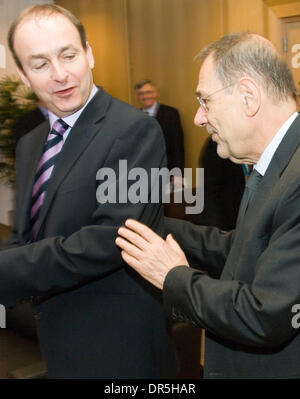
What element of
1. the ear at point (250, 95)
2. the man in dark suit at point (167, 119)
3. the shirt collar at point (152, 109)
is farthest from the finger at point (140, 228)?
the shirt collar at point (152, 109)

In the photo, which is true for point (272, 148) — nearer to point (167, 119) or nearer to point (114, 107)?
point (114, 107)

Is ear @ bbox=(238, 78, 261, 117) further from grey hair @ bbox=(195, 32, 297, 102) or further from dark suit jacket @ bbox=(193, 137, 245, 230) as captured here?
dark suit jacket @ bbox=(193, 137, 245, 230)

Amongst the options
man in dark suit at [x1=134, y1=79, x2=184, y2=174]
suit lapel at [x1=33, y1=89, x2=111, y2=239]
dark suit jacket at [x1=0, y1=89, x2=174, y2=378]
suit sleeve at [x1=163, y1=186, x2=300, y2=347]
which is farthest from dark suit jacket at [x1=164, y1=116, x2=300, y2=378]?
man in dark suit at [x1=134, y1=79, x2=184, y2=174]

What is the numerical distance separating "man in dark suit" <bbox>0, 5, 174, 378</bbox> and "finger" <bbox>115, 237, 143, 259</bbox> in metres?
0.05

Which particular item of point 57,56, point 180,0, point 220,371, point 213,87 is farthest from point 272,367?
point 180,0

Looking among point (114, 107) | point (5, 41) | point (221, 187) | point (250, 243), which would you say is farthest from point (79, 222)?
point (5, 41)

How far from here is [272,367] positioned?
110cm

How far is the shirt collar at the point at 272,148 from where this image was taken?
3.66ft

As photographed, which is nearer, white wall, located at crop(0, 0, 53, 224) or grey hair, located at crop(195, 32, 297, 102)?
grey hair, located at crop(195, 32, 297, 102)

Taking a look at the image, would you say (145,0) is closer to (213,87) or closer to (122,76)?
(122,76)

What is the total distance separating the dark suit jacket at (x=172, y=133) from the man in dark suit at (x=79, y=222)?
141 inches

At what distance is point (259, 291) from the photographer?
963 mm

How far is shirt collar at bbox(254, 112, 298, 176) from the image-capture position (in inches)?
43.9

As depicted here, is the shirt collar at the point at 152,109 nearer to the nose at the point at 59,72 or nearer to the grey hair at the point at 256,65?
the nose at the point at 59,72
